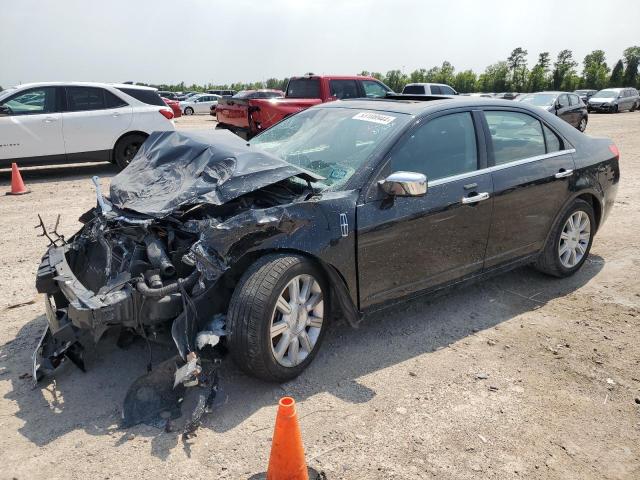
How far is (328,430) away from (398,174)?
159cm

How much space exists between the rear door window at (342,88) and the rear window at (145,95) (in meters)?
4.19

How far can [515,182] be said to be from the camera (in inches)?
166

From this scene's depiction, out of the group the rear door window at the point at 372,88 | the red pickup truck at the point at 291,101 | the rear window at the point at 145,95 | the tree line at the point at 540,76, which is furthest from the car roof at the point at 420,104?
the tree line at the point at 540,76

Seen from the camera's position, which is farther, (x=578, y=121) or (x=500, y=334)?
(x=578, y=121)

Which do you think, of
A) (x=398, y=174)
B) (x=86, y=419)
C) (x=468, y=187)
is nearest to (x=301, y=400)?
(x=86, y=419)

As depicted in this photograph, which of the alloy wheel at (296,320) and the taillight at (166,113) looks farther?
the taillight at (166,113)

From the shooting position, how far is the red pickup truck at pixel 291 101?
12023mm

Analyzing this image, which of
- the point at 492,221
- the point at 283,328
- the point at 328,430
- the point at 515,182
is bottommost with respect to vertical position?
the point at 328,430

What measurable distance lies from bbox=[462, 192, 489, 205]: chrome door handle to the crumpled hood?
46.2 inches

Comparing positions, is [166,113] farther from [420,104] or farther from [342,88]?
[420,104]

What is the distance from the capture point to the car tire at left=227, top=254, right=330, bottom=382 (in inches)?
118

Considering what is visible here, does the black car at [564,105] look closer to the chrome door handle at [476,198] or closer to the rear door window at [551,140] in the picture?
the rear door window at [551,140]

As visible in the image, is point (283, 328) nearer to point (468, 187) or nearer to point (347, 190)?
point (347, 190)

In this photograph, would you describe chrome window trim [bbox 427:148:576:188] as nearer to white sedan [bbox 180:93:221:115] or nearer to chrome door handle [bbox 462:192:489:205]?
chrome door handle [bbox 462:192:489:205]
